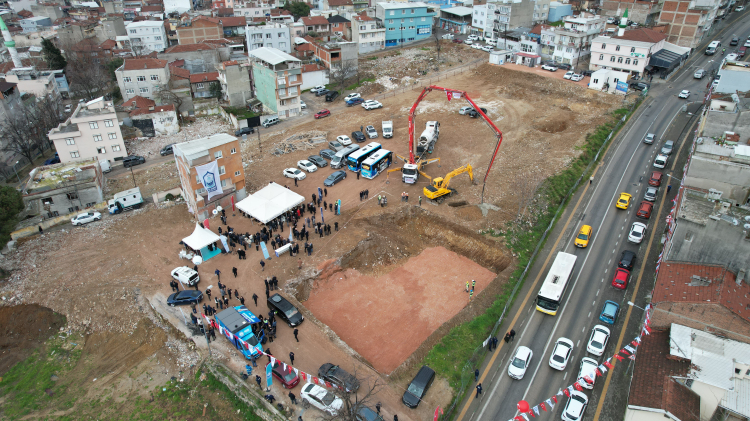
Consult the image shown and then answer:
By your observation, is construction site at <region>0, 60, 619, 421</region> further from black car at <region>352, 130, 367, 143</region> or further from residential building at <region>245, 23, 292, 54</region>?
residential building at <region>245, 23, 292, 54</region>

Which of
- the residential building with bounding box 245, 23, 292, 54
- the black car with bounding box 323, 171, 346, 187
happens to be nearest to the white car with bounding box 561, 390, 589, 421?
the black car with bounding box 323, 171, 346, 187

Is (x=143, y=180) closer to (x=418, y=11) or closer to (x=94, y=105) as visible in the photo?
(x=94, y=105)

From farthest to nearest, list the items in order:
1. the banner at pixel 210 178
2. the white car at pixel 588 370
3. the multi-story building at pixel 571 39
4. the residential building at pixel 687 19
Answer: the residential building at pixel 687 19, the multi-story building at pixel 571 39, the banner at pixel 210 178, the white car at pixel 588 370

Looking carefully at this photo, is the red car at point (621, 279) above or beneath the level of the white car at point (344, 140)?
beneath

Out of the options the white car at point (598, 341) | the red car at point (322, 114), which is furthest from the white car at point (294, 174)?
the white car at point (598, 341)

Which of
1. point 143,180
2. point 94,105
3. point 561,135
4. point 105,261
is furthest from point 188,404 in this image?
point 561,135

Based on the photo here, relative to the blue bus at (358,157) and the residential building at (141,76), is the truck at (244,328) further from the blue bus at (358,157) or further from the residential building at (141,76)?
the residential building at (141,76)

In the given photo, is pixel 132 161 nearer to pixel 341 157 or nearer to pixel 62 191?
pixel 62 191
